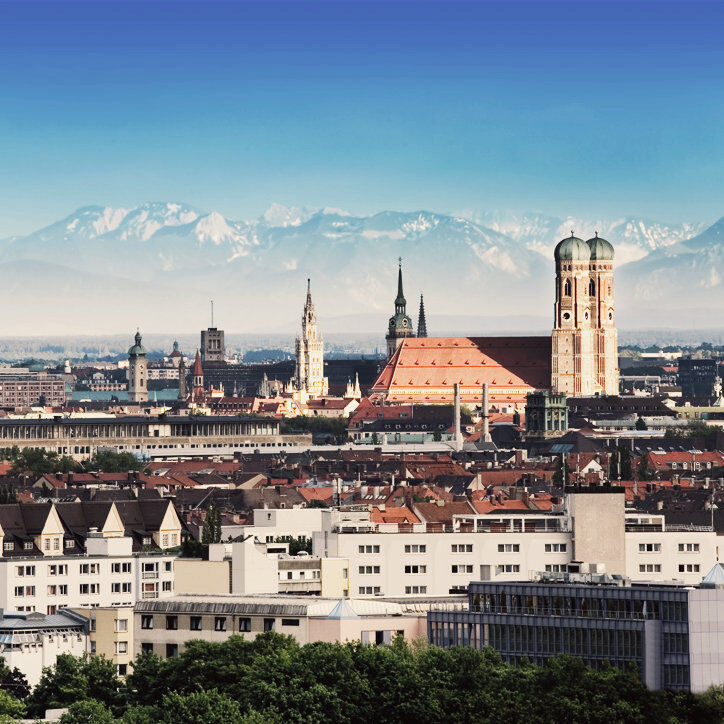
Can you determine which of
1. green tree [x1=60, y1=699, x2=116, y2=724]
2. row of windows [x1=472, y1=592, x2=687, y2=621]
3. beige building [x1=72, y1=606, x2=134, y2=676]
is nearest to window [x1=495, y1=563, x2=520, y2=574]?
beige building [x1=72, y1=606, x2=134, y2=676]

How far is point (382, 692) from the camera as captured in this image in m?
63.3

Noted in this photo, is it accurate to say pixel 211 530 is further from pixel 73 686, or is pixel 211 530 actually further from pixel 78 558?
pixel 73 686

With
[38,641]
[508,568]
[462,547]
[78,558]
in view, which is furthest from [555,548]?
[38,641]

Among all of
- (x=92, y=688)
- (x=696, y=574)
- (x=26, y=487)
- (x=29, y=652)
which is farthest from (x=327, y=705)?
(x=26, y=487)

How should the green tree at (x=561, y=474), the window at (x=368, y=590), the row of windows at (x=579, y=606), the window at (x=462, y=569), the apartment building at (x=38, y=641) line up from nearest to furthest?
1. the row of windows at (x=579, y=606)
2. the apartment building at (x=38, y=641)
3. the window at (x=368, y=590)
4. the window at (x=462, y=569)
5. the green tree at (x=561, y=474)

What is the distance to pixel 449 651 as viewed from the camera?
6588 cm

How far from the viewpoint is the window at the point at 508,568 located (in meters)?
89.0

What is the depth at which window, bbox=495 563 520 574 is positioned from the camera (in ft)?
292

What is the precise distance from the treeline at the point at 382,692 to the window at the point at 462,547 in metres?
21.1

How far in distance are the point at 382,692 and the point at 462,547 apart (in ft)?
87.3

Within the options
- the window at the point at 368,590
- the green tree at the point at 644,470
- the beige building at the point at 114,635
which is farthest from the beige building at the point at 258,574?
the green tree at the point at 644,470

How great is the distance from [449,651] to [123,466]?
125962 mm

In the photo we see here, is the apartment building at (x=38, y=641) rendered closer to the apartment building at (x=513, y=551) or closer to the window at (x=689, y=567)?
the apartment building at (x=513, y=551)

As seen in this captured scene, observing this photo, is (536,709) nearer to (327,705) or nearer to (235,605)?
(327,705)
